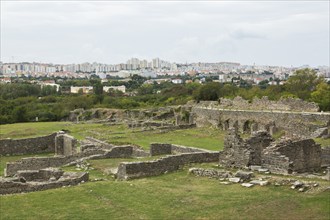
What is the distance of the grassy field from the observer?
1520 cm

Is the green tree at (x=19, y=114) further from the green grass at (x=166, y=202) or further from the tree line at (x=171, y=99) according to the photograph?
the green grass at (x=166, y=202)

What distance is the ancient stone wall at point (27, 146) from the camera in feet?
128

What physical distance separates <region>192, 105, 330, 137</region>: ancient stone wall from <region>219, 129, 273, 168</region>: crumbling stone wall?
14454 millimetres

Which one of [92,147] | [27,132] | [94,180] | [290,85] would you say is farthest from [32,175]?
[290,85]

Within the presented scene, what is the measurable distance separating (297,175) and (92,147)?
54.1ft

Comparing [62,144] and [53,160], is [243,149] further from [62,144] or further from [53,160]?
[62,144]

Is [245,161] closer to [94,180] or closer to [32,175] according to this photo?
[94,180]

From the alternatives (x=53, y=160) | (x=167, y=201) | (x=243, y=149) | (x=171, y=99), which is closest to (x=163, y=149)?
(x=53, y=160)

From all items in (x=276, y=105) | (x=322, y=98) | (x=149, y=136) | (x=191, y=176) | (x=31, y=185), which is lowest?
(x=149, y=136)

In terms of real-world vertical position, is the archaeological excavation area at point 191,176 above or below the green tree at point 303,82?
below

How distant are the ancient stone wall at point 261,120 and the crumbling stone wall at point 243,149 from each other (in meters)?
14.5

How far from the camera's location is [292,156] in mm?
22078

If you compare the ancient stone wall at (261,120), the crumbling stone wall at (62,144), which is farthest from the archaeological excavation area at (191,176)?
the ancient stone wall at (261,120)

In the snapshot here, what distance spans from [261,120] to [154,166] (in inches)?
1187
